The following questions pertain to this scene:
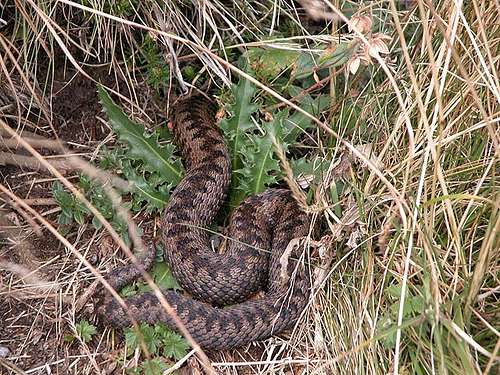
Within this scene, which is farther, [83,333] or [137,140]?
[137,140]

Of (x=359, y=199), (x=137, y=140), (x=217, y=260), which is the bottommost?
(x=217, y=260)

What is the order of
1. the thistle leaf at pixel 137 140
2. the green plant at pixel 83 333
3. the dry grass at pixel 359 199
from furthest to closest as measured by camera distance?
1. the thistle leaf at pixel 137 140
2. the green plant at pixel 83 333
3. the dry grass at pixel 359 199

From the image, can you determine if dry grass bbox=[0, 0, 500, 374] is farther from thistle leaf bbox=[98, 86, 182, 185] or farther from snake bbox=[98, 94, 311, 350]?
thistle leaf bbox=[98, 86, 182, 185]

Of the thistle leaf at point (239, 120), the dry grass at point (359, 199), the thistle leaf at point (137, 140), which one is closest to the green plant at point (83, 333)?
the dry grass at point (359, 199)

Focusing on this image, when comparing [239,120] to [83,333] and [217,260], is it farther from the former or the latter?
[83,333]

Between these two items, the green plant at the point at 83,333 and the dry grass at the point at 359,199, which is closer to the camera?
the dry grass at the point at 359,199

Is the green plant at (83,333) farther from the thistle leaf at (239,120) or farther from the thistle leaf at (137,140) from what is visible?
the thistle leaf at (239,120)

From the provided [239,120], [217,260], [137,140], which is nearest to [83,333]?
[217,260]
